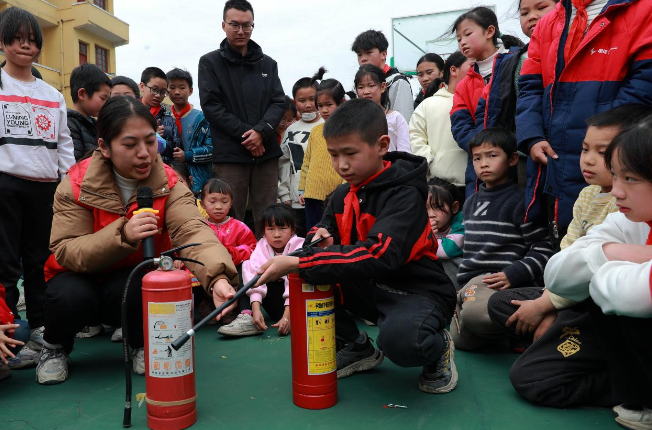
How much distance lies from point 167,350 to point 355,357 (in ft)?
3.12

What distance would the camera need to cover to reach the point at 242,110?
14.8 feet

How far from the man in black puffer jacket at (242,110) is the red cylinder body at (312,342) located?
2.34m

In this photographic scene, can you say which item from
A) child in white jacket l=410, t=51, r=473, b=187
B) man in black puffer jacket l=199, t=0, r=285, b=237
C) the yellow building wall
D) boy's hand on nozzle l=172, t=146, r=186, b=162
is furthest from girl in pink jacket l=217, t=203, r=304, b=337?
the yellow building wall

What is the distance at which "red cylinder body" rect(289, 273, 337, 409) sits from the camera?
2047 mm

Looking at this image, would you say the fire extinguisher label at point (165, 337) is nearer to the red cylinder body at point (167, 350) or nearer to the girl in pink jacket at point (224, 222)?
the red cylinder body at point (167, 350)

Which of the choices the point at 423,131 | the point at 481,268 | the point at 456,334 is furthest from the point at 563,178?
the point at 423,131

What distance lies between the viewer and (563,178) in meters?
2.60

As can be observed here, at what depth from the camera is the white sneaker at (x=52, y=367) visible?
2.43 m

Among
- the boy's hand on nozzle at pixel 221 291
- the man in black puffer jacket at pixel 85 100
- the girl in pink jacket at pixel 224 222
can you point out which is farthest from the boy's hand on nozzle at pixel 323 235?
the man in black puffer jacket at pixel 85 100

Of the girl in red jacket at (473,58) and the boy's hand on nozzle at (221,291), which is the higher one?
the girl in red jacket at (473,58)

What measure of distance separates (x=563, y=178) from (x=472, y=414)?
128cm

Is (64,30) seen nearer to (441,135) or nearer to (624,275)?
(441,135)

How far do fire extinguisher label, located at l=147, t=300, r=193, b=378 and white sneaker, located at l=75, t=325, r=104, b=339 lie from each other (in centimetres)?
159

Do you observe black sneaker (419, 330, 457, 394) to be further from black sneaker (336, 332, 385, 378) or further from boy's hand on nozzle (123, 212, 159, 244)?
boy's hand on nozzle (123, 212, 159, 244)
